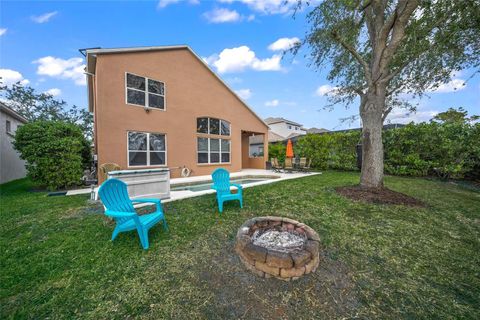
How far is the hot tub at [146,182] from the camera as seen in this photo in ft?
16.1

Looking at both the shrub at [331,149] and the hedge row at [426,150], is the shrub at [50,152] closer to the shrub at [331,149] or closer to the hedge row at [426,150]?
the shrub at [331,149]

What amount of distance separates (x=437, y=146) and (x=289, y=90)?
8.58 m

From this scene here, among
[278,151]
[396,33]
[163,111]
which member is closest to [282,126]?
[278,151]

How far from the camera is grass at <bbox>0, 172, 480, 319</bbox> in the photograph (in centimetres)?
200

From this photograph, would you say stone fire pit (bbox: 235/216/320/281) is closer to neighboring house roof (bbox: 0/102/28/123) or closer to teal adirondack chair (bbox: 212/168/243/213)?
teal adirondack chair (bbox: 212/168/243/213)

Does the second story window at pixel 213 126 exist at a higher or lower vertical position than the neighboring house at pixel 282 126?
lower

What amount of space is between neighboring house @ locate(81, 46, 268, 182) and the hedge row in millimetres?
7299

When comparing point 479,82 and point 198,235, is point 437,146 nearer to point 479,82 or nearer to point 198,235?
point 479,82

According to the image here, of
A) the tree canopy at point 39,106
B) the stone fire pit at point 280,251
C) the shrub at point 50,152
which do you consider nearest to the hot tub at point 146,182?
the stone fire pit at point 280,251

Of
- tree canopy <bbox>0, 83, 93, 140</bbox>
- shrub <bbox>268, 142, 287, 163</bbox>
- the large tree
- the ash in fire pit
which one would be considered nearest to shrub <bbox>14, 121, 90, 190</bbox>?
the ash in fire pit

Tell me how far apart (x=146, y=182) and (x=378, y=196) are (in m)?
6.73

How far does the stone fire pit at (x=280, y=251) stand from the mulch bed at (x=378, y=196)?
3.49 meters

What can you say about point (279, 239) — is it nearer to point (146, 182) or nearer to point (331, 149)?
point (146, 182)

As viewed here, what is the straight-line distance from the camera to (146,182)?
528 cm
